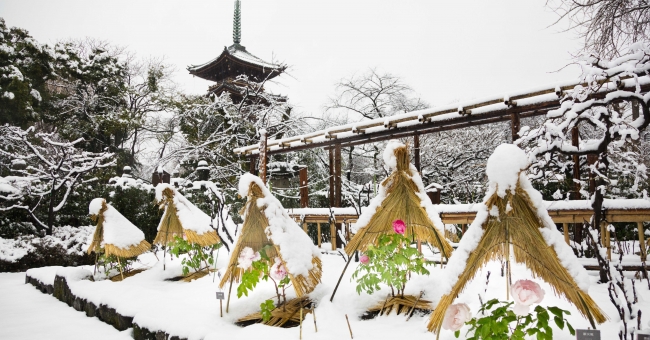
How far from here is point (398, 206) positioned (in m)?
2.84

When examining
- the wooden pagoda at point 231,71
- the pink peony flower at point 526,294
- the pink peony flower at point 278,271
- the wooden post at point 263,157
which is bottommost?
the pink peony flower at point 278,271

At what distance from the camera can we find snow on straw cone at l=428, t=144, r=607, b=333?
1771 mm

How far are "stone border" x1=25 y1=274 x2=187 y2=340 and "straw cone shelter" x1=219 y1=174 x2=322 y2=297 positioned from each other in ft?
2.45

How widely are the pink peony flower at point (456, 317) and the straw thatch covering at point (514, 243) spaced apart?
0.08 meters

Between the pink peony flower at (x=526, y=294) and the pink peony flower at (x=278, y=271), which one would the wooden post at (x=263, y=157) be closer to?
the pink peony flower at (x=278, y=271)

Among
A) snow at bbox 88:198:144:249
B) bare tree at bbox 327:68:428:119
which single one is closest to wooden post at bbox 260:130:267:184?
snow at bbox 88:198:144:249

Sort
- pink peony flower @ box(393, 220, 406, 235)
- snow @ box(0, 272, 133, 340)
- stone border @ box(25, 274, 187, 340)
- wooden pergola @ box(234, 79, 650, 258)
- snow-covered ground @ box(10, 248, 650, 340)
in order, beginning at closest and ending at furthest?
snow-covered ground @ box(10, 248, 650, 340) → pink peony flower @ box(393, 220, 406, 235) → stone border @ box(25, 274, 187, 340) → snow @ box(0, 272, 133, 340) → wooden pergola @ box(234, 79, 650, 258)

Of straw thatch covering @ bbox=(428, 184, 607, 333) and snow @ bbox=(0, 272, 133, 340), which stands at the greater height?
straw thatch covering @ bbox=(428, 184, 607, 333)

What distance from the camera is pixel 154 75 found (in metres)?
15.2

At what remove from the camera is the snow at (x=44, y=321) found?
3564 mm

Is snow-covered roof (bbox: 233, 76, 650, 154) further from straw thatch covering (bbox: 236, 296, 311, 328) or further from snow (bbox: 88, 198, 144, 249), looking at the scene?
snow (bbox: 88, 198, 144, 249)

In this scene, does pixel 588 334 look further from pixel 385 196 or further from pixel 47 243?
pixel 47 243

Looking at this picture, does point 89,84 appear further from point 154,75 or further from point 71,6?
point 71,6

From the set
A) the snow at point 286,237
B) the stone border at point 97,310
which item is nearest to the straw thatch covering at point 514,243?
the snow at point 286,237
